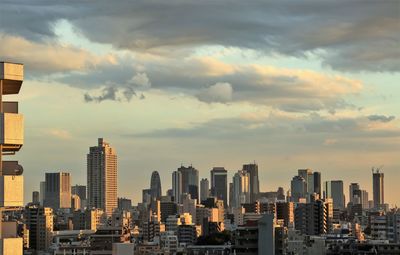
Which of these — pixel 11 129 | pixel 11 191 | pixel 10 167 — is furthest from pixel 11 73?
A: pixel 11 191

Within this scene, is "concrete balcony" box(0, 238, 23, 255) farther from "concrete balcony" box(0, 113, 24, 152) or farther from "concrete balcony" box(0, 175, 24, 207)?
"concrete balcony" box(0, 113, 24, 152)

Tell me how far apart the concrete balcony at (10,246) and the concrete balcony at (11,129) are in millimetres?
999

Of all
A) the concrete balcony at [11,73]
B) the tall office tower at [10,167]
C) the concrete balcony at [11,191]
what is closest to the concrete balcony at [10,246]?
the tall office tower at [10,167]

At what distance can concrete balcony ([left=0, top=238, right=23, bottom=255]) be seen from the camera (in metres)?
12.3

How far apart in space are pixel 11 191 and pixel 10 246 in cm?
57

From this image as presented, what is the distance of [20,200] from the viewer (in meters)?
12.4

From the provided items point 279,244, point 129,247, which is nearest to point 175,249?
point 279,244

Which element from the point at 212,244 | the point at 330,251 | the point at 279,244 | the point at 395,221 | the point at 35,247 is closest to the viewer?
the point at 279,244

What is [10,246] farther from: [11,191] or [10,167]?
[10,167]

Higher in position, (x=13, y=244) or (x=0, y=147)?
(x=0, y=147)

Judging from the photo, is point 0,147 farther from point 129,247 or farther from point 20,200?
point 129,247

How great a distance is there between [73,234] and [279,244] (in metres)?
106

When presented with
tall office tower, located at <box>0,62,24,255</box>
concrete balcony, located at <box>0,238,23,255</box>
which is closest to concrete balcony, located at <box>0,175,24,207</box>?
tall office tower, located at <box>0,62,24,255</box>

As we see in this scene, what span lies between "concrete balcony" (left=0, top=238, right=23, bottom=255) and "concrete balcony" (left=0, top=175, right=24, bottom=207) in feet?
1.20
